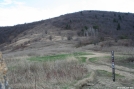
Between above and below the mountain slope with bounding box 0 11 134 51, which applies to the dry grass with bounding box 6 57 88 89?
below

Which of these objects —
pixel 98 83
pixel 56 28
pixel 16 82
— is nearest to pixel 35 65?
pixel 16 82

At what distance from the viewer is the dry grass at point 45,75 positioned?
9.73 meters

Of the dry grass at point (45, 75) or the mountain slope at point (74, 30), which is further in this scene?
the mountain slope at point (74, 30)

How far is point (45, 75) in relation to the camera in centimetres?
1134

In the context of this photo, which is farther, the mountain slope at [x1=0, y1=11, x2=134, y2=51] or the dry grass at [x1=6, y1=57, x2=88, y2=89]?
the mountain slope at [x1=0, y1=11, x2=134, y2=51]

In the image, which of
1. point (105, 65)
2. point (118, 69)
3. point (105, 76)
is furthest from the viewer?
point (105, 65)

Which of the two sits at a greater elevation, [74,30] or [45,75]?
[74,30]

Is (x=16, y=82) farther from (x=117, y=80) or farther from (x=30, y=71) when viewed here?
(x=117, y=80)

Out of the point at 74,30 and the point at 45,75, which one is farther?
the point at 74,30

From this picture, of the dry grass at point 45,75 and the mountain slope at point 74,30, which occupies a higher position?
the mountain slope at point 74,30

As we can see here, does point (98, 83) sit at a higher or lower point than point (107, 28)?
lower

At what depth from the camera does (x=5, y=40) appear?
62094 millimetres

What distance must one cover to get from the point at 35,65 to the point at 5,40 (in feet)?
170

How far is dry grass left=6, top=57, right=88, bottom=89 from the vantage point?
31.9 feet
